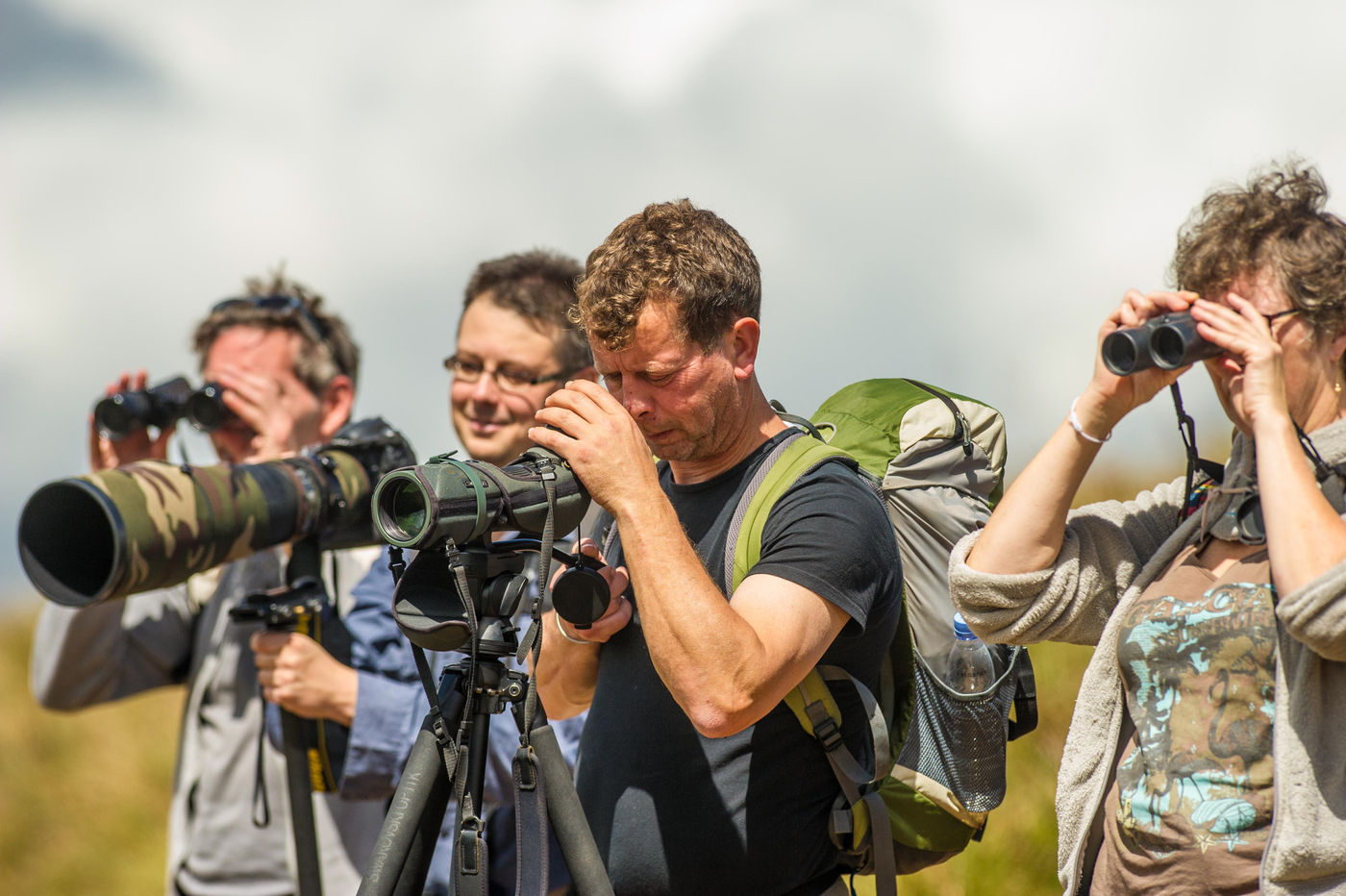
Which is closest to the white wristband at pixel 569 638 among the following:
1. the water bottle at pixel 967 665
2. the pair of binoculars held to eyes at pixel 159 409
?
the water bottle at pixel 967 665

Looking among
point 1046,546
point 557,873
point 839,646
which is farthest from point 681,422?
point 557,873

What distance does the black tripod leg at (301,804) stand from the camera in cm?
310

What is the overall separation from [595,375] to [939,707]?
4.79 ft

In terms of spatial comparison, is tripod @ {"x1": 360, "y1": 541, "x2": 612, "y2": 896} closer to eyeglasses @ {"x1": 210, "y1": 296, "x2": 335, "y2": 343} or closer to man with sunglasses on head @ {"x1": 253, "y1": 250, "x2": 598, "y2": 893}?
man with sunglasses on head @ {"x1": 253, "y1": 250, "x2": 598, "y2": 893}

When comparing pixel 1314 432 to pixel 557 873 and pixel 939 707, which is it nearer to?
pixel 939 707

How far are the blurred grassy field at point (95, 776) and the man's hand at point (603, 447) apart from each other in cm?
343

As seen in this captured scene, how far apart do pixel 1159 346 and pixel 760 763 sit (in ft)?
Answer: 3.32

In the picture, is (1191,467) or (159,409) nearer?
(1191,467)

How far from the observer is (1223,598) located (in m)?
2.13

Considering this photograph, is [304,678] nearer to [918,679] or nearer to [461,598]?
[461,598]

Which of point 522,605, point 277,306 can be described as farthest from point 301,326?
point 522,605

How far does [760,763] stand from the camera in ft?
7.79

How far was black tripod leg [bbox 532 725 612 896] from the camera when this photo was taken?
207cm

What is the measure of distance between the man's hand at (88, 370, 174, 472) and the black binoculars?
277cm
